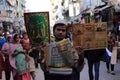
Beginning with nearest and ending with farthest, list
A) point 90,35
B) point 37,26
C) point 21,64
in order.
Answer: point 37,26 < point 90,35 < point 21,64

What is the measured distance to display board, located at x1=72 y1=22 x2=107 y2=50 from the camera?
5965 millimetres

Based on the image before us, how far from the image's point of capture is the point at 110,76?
12.4 m

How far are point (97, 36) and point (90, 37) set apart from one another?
0.19m

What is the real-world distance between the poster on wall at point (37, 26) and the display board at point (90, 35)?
51cm

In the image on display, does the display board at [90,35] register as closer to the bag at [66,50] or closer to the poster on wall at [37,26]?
the poster on wall at [37,26]

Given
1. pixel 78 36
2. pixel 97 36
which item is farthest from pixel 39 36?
pixel 97 36

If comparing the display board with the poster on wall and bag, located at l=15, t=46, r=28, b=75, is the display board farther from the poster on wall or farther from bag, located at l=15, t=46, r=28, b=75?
bag, located at l=15, t=46, r=28, b=75

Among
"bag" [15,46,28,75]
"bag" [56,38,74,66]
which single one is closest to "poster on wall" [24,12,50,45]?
"bag" [56,38,74,66]

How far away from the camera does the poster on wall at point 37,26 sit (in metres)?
5.46

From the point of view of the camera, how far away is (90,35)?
250 inches

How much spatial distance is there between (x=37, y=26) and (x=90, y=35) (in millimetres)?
1143

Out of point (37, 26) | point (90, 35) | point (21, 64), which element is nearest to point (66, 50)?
point (37, 26)

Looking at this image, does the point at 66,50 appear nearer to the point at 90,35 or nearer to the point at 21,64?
the point at 90,35

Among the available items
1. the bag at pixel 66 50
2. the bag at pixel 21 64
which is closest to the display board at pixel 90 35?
the bag at pixel 66 50
